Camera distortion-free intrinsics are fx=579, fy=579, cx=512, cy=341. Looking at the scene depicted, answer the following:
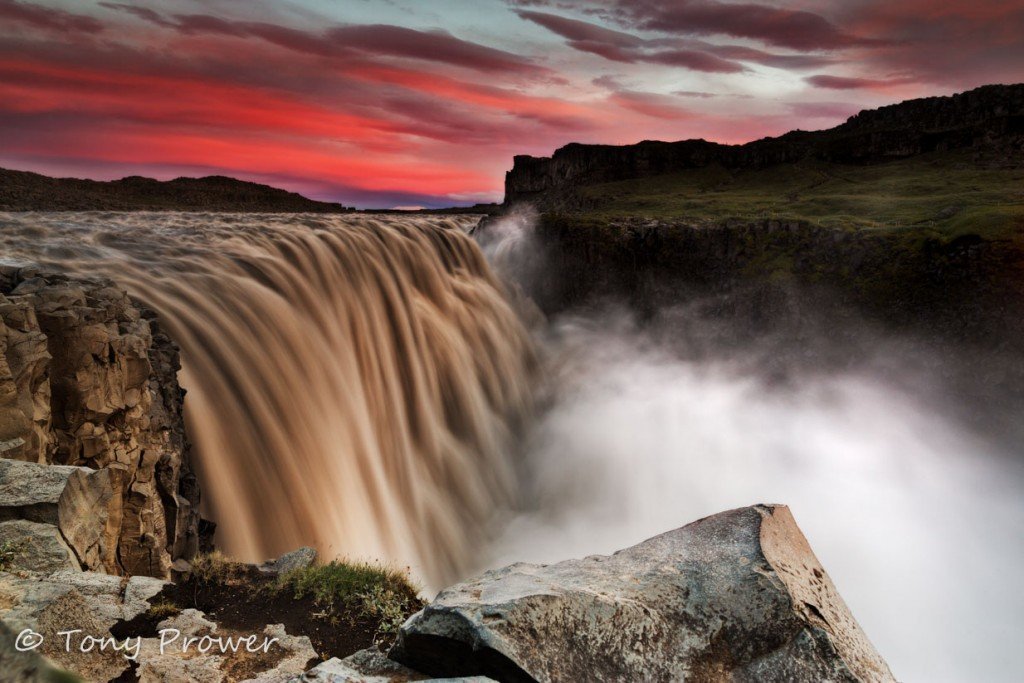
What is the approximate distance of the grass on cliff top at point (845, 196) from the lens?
3070 centimetres

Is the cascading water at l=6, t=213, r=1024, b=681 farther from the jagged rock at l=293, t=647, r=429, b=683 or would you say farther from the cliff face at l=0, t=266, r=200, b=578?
the jagged rock at l=293, t=647, r=429, b=683

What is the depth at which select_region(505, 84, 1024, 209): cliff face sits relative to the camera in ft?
241

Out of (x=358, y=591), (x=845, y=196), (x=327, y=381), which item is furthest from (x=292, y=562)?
(x=845, y=196)

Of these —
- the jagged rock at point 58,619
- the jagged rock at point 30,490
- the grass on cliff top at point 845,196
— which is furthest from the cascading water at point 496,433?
the grass on cliff top at point 845,196

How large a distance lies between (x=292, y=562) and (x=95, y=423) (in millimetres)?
3309

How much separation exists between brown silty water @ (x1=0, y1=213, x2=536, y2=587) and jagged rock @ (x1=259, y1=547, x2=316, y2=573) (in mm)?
3034

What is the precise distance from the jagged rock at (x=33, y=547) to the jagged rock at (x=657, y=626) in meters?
2.94

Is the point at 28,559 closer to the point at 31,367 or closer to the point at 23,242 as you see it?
the point at 31,367

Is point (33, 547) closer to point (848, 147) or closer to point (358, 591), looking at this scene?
→ point (358, 591)

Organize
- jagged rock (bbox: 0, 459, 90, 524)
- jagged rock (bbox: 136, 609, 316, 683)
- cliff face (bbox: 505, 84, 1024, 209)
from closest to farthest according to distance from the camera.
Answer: jagged rock (bbox: 136, 609, 316, 683) → jagged rock (bbox: 0, 459, 90, 524) → cliff face (bbox: 505, 84, 1024, 209)

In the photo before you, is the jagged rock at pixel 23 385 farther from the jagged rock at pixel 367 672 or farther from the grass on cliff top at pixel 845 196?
the grass on cliff top at pixel 845 196

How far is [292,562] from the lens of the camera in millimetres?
7203

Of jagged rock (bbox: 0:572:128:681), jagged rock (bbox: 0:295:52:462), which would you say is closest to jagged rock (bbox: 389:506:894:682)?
jagged rock (bbox: 0:572:128:681)

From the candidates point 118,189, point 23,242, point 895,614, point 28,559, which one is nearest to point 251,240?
point 23,242
